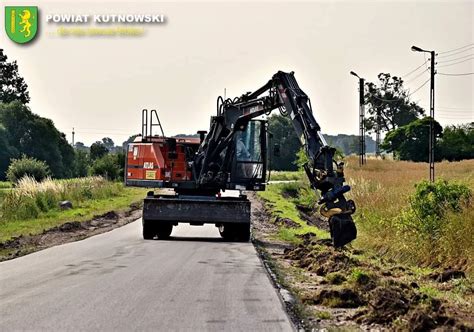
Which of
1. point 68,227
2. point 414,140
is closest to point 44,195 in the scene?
point 68,227

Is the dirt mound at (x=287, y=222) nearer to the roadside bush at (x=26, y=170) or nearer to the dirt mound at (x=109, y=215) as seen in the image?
the dirt mound at (x=109, y=215)

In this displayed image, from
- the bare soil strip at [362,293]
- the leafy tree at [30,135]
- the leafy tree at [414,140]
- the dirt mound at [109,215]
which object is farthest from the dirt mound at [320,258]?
the leafy tree at [30,135]

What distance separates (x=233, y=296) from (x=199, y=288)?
104 cm

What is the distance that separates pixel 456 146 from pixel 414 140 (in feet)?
14.7

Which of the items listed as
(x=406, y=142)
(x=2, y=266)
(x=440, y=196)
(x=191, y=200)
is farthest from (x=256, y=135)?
Answer: (x=406, y=142)

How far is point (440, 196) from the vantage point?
19328 mm

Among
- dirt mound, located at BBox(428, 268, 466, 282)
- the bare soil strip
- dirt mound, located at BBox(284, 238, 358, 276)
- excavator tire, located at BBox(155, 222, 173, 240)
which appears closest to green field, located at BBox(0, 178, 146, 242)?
excavator tire, located at BBox(155, 222, 173, 240)

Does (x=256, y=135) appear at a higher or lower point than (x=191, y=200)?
higher

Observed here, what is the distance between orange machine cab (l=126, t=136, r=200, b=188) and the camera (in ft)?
84.0

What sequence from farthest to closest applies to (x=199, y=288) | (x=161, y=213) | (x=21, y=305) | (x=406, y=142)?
(x=406, y=142) < (x=161, y=213) < (x=199, y=288) < (x=21, y=305)

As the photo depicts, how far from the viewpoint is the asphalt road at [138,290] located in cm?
1085

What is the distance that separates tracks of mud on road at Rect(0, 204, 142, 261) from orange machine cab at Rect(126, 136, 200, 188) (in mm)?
2691

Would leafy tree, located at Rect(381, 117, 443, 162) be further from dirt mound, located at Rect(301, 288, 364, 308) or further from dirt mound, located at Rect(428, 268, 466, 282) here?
dirt mound, located at Rect(301, 288, 364, 308)

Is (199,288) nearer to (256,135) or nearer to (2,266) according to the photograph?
(2,266)
